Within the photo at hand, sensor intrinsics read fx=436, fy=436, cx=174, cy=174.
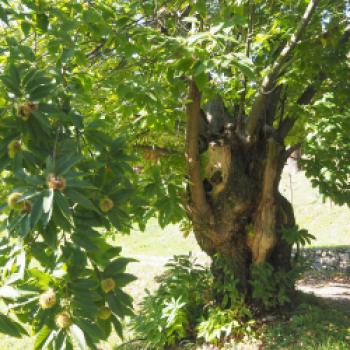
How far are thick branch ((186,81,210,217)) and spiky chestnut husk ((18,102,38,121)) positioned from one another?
220cm

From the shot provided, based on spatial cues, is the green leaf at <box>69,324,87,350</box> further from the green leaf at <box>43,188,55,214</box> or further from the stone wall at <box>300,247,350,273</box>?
the stone wall at <box>300,247,350,273</box>

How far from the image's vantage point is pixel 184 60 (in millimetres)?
2430

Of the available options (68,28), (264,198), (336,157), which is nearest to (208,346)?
(264,198)

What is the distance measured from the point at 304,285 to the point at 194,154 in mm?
4470

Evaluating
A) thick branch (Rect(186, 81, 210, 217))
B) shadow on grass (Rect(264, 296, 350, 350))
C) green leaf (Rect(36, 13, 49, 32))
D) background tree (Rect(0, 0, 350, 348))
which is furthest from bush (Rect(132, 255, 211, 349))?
green leaf (Rect(36, 13, 49, 32))

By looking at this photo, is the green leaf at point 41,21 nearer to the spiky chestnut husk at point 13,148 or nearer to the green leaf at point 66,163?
the spiky chestnut husk at point 13,148

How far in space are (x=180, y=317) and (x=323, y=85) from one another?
2871 mm

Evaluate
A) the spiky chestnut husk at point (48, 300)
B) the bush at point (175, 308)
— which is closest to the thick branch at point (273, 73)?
the bush at point (175, 308)

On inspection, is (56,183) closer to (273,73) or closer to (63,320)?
(63,320)

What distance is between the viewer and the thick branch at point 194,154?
3736mm

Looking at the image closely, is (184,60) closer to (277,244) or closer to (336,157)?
(336,157)

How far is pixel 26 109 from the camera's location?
4.83 ft

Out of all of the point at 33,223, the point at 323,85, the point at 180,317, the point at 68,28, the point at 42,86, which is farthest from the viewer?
the point at 180,317

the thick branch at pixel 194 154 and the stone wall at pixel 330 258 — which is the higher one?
the thick branch at pixel 194 154
